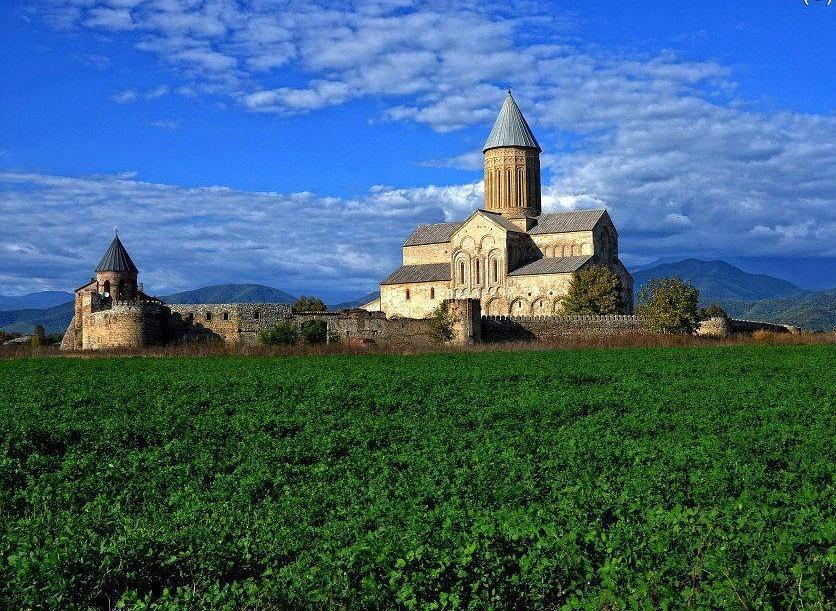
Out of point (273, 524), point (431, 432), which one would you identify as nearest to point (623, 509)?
point (273, 524)

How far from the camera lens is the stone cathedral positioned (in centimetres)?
5728

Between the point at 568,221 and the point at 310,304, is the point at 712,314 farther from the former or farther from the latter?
the point at 310,304

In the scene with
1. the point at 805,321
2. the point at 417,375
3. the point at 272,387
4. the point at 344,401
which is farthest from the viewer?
the point at 805,321

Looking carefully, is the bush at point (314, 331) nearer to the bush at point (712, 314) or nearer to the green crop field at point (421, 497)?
the bush at point (712, 314)

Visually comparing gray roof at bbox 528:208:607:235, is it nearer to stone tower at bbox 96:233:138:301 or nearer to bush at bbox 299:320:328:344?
bush at bbox 299:320:328:344

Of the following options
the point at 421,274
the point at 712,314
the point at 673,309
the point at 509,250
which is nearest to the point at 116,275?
the point at 421,274

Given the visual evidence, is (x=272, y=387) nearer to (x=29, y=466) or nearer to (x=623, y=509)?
(x=29, y=466)

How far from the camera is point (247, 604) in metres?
5.84

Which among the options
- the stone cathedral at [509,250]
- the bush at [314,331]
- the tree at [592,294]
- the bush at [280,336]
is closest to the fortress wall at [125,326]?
the bush at [280,336]

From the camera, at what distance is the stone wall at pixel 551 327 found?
144 feet

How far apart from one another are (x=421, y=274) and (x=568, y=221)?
428 inches

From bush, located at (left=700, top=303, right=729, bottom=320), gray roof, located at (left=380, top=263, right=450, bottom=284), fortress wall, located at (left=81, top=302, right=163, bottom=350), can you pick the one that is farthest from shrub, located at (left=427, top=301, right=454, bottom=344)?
gray roof, located at (left=380, top=263, right=450, bottom=284)

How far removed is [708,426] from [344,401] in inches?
279

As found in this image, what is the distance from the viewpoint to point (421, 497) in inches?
348
